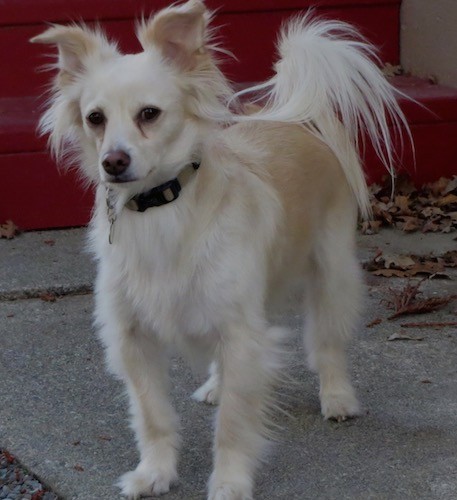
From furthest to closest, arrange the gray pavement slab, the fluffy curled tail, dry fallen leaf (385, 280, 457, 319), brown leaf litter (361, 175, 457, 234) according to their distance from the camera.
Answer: brown leaf litter (361, 175, 457, 234)
the gray pavement slab
dry fallen leaf (385, 280, 457, 319)
the fluffy curled tail

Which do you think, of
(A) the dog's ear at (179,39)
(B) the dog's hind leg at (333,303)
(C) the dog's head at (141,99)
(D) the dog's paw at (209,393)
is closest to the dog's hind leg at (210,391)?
(D) the dog's paw at (209,393)

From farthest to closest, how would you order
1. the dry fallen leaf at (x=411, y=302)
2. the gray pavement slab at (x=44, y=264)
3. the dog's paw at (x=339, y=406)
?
1. the gray pavement slab at (x=44, y=264)
2. the dry fallen leaf at (x=411, y=302)
3. the dog's paw at (x=339, y=406)

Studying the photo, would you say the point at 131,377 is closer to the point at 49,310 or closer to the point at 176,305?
the point at 176,305

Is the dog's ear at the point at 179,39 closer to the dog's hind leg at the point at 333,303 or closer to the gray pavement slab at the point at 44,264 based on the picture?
the dog's hind leg at the point at 333,303

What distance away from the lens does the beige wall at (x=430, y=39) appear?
6684 mm

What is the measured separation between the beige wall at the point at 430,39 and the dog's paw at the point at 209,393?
325 centimetres

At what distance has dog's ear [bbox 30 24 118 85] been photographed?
3523mm

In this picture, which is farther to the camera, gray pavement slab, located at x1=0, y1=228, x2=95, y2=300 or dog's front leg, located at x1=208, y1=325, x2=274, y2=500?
gray pavement slab, located at x1=0, y1=228, x2=95, y2=300

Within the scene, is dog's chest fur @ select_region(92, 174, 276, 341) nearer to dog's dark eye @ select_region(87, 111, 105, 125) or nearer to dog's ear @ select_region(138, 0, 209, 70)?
dog's dark eye @ select_region(87, 111, 105, 125)

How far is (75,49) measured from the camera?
355 cm

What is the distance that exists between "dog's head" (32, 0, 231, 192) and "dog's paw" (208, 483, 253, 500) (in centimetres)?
98

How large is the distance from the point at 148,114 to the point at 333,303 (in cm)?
125

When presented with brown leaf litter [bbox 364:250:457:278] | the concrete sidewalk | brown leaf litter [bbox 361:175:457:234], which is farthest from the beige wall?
the concrete sidewalk

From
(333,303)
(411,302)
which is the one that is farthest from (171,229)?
(411,302)
